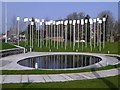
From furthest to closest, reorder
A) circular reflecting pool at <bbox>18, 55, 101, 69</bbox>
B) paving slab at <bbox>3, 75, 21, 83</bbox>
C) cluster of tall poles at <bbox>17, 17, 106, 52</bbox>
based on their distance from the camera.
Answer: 1. cluster of tall poles at <bbox>17, 17, 106, 52</bbox>
2. circular reflecting pool at <bbox>18, 55, 101, 69</bbox>
3. paving slab at <bbox>3, 75, 21, 83</bbox>

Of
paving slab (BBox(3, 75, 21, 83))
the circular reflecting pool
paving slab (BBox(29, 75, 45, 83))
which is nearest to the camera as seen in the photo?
paving slab (BBox(3, 75, 21, 83))

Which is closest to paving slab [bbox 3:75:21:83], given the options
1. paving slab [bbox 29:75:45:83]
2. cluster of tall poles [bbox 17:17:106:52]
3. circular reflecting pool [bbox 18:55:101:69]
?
paving slab [bbox 29:75:45:83]

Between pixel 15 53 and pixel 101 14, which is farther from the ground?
pixel 101 14

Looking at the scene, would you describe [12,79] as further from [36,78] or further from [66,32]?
[66,32]

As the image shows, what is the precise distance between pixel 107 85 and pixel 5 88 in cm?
409

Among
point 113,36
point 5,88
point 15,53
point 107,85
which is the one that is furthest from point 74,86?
point 113,36

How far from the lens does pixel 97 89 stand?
955 centimetres

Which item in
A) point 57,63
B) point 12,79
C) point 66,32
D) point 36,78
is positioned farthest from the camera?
point 66,32

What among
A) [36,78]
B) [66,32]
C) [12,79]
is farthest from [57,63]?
[66,32]

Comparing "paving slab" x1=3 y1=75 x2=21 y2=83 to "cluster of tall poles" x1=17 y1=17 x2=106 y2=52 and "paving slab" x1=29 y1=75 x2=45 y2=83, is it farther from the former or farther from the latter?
"cluster of tall poles" x1=17 y1=17 x2=106 y2=52

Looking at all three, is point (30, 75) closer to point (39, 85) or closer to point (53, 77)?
point (53, 77)

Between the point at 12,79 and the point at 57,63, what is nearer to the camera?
the point at 12,79

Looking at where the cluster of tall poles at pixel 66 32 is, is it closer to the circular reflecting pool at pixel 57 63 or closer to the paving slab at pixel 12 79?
the circular reflecting pool at pixel 57 63

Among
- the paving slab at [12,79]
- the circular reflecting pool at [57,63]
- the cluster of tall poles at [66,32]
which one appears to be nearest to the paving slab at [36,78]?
the paving slab at [12,79]
